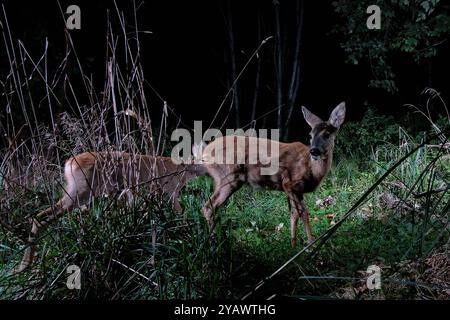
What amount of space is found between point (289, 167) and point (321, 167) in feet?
1.03

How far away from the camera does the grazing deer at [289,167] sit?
5961 mm

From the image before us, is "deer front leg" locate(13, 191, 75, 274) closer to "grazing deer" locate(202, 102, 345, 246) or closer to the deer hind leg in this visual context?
the deer hind leg

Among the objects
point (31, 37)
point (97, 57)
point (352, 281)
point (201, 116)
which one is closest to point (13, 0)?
point (31, 37)

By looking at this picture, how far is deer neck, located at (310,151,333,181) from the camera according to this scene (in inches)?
236

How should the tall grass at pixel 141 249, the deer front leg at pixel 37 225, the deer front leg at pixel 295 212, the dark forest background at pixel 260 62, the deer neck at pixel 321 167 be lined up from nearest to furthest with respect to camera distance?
the tall grass at pixel 141 249 < the deer front leg at pixel 37 225 < the deer front leg at pixel 295 212 < the deer neck at pixel 321 167 < the dark forest background at pixel 260 62

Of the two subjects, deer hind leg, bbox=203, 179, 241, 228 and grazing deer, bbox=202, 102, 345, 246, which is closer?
deer hind leg, bbox=203, 179, 241, 228

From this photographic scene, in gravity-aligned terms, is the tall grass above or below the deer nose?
above

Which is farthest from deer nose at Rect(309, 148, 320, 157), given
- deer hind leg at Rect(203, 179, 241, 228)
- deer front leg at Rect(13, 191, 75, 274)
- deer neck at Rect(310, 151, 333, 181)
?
deer front leg at Rect(13, 191, 75, 274)

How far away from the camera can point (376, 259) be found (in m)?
3.85

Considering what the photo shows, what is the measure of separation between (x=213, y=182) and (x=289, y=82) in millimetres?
5031

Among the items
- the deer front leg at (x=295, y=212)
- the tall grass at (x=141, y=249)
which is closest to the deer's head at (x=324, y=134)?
the deer front leg at (x=295, y=212)

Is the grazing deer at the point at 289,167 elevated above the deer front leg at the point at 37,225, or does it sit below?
below

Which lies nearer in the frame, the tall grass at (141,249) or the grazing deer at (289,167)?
the tall grass at (141,249)

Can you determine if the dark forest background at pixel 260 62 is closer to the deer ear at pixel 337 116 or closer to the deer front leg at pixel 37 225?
the deer ear at pixel 337 116
